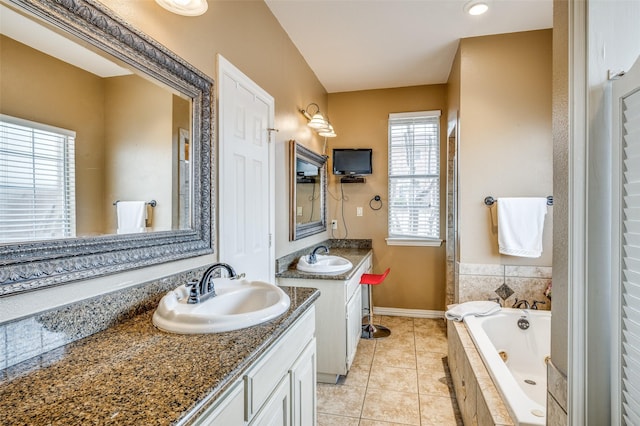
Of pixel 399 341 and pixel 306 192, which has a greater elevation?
pixel 306 192

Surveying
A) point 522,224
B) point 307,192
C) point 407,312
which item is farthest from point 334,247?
point 522,224

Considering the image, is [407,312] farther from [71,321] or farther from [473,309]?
[71,321]

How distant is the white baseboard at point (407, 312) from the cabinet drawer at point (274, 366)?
258 centimetres

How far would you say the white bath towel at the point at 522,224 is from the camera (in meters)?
2.54

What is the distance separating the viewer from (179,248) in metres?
1.40

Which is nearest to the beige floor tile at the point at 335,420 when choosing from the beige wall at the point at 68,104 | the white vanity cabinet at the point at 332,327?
the white vanity cabinet at the point at 332,327

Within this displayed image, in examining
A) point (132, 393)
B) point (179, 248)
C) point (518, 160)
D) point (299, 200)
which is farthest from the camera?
point (299, 200)

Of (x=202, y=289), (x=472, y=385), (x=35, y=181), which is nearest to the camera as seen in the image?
(x=35, y=181)

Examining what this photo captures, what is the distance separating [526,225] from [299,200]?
1.89 m

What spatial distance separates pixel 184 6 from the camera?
123cm

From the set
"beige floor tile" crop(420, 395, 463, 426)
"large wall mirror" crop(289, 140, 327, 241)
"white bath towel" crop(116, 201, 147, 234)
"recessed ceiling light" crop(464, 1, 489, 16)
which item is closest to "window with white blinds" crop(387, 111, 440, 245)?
"large wall mirror" crop(289, 140, 327, 241)

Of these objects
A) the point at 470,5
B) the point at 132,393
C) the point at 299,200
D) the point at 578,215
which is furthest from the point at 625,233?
the point at 299,200

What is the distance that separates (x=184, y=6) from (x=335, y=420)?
90.5 inches

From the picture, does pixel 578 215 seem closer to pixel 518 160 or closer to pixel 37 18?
pixel 37 18
